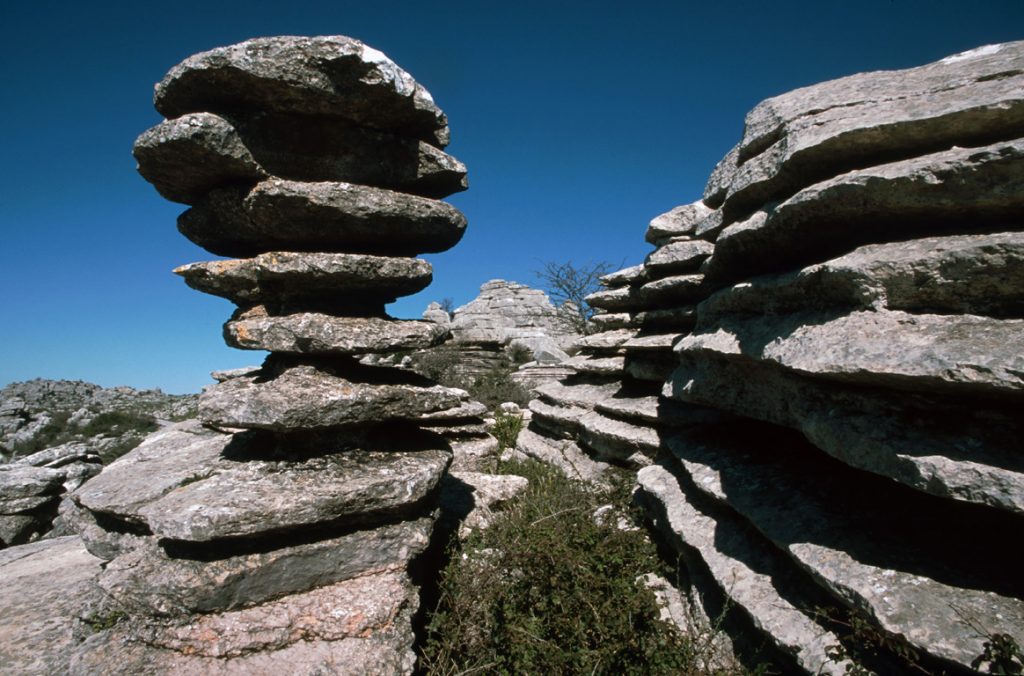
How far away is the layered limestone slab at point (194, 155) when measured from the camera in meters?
3.79

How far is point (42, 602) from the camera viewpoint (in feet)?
14.5

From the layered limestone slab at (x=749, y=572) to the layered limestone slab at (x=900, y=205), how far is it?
7.70ft

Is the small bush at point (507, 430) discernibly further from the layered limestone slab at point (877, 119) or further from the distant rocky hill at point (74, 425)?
the distant rocky hill at point (74, 425)

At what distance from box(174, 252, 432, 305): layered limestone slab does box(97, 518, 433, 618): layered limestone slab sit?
210cm

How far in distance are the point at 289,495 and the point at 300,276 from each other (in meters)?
1.78

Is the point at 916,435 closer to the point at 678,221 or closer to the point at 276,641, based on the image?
the point at 276,641

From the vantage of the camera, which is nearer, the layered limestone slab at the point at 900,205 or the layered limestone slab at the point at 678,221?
the layered limestone slab at the point at 900,205

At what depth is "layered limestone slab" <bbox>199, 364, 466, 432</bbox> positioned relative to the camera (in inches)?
155

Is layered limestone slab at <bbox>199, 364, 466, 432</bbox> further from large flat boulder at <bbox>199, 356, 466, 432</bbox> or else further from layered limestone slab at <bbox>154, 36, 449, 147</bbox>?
layered limestone slab at <bbox>154, 36, 449, 147</bbox>

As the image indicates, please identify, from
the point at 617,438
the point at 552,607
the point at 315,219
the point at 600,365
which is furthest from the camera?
the point at 600,365

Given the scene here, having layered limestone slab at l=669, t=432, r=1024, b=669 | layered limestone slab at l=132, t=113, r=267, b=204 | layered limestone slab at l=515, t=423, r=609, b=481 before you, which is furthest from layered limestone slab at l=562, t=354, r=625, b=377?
layered limestone slab at l=132, t=113, r=267, b=204

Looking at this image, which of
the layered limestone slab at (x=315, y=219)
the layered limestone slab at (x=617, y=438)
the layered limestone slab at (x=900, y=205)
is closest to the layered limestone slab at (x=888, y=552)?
the layered limestone slab at (x=900, y=205)

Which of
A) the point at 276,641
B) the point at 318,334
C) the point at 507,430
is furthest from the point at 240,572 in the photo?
the point at 507,430

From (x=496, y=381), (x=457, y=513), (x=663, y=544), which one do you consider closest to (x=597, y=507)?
(x=663, y=544)
